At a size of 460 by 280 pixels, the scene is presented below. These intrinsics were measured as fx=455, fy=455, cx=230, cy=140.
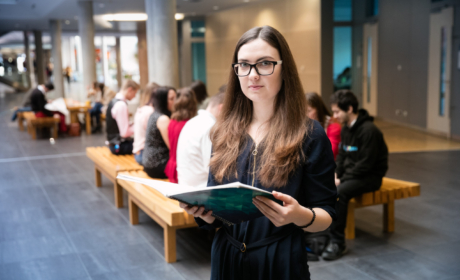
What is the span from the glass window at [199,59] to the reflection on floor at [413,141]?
11489 mm

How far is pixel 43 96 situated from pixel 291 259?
11.8 metres

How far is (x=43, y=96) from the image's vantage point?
12086 mm

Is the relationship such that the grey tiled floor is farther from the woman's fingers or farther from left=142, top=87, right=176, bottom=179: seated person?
the woman's fingers

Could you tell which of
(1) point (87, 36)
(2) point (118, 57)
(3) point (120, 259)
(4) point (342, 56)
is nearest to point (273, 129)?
(3) point (120, 259)

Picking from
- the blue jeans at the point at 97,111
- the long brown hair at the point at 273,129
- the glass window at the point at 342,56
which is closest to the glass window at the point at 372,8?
the glass window at the point at 342,56

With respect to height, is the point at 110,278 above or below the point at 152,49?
below

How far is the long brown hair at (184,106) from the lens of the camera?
4684 mm

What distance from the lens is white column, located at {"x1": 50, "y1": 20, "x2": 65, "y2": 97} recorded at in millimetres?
22234

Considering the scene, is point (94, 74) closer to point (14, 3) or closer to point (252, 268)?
point (14, 3)

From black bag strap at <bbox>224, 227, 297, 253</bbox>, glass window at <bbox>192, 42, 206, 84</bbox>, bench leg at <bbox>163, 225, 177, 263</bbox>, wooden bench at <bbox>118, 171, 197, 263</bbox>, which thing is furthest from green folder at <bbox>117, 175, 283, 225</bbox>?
glass window at <bbox>192, 42, 206, 84</bbox>

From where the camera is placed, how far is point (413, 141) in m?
10.1

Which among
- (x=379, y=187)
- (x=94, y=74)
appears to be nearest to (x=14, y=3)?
(x=94, y=74)

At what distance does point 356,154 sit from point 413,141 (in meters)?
6.34

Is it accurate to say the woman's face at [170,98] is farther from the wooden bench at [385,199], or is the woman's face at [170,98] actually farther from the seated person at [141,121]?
the wooden bench at [385,199]
